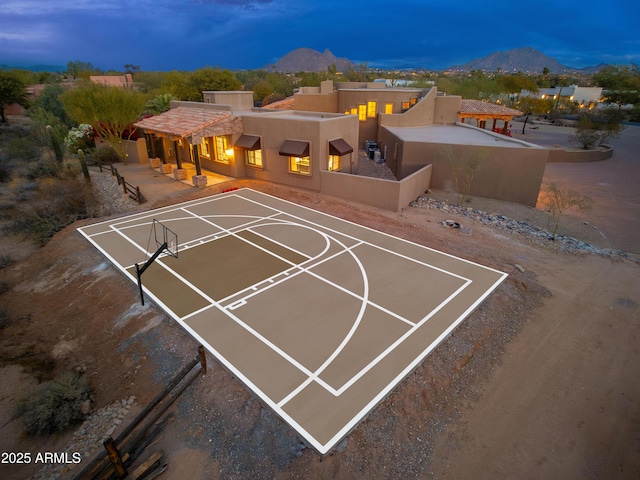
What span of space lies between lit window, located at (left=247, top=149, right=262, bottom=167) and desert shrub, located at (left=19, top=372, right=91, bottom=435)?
55.1 ft

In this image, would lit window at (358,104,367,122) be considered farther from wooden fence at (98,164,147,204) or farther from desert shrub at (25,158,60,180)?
desert shrub at (25,158,60,180)

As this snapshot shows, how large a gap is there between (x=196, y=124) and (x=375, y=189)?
37.0 ft

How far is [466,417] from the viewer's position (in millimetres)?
7453

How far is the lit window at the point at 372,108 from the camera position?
34.4m

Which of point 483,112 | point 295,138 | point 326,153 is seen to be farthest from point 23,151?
point 483,112

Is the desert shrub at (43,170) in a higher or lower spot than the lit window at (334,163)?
lower

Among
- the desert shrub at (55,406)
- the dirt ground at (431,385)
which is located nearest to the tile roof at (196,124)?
the dirt ground at (431,385)

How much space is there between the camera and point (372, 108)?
34.6 meters

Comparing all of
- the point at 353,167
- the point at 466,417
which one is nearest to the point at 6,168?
the point at 353,167

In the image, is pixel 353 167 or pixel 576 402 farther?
pixel 353 167

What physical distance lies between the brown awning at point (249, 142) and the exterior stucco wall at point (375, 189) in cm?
477

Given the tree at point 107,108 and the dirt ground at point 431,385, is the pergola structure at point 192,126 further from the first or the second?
the dirt ground at point 431,385

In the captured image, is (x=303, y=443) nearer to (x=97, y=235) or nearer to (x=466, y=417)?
(x=466, y=417)

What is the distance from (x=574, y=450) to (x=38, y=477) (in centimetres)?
Result: 1001
